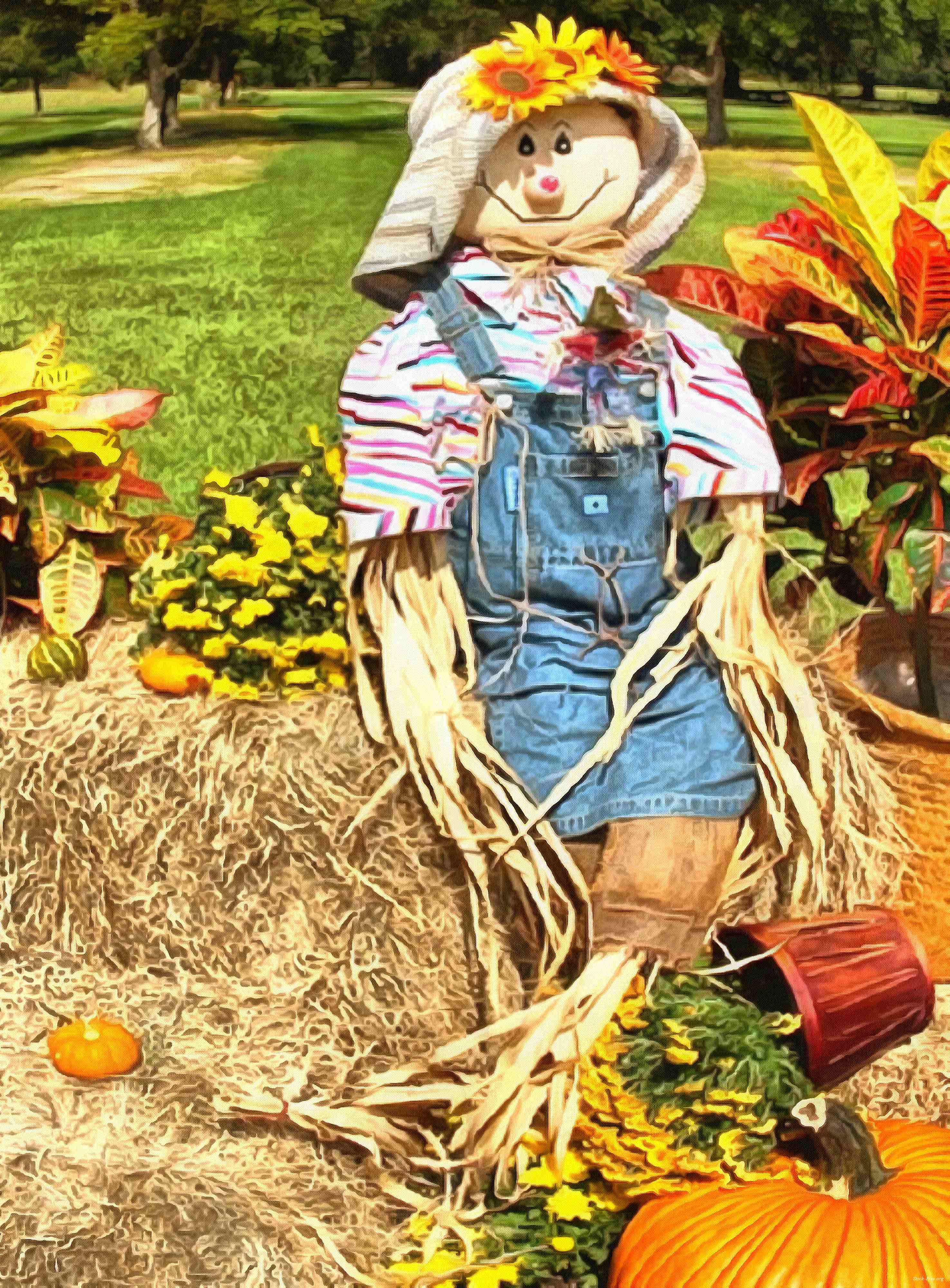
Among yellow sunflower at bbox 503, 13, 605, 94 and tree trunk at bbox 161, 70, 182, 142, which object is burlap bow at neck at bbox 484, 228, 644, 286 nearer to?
yellow sunflower at bbox 503, 13, 605, 94

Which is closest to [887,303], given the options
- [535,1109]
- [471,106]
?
[471,106]

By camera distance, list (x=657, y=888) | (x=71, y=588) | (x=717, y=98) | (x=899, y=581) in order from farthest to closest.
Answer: (x=717, y=98) < (x=899, y=581) < (x=71, y=588) < (x=657, y=888)

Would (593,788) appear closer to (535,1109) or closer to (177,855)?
(535,1109)

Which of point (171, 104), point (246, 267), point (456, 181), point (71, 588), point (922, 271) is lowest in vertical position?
point (246, 267)

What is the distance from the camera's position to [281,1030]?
2.38m

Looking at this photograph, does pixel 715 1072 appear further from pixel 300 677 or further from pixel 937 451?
pixel 937 451

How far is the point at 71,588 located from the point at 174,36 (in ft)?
10.8

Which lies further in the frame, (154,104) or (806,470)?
(154,104)

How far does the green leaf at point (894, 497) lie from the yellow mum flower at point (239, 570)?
3.02 feet

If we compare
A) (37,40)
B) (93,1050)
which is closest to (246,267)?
(37,40)

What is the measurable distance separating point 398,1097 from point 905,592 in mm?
1594

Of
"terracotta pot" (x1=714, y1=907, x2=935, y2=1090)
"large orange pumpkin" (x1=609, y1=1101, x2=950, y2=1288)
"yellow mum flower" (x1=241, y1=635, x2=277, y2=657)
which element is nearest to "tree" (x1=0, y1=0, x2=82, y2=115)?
"yellow mum flower" (x1=241, y1=635, x2=277, y2=657)

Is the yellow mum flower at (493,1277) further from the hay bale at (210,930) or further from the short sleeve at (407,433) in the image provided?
the short sleeve at (407,433)

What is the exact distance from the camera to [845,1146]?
1927 millimetres
